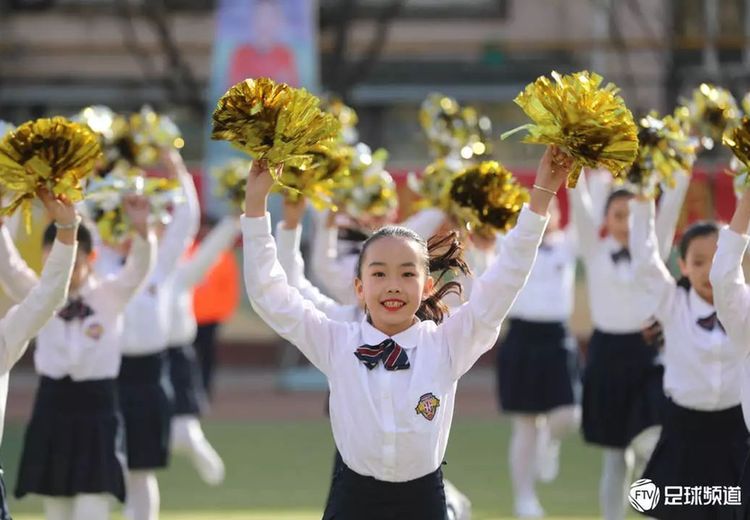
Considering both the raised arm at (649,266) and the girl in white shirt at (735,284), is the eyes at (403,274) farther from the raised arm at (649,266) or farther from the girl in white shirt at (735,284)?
the raised arm at (649,266)

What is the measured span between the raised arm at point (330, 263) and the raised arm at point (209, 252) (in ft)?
5.71

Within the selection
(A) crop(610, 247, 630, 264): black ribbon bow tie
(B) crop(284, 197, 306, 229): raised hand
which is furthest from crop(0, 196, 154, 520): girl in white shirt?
(A) crop(610, 247, 630, 264): black ribbon bow tie

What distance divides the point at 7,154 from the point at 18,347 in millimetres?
615

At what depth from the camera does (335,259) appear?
6.89 m

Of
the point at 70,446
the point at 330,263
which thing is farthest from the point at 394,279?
the point at 70,446

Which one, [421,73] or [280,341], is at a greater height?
[421,73]

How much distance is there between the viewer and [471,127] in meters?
7.68

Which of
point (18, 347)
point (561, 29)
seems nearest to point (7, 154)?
point (18, 347)

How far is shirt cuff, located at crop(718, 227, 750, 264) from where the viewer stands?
4762 millimetres

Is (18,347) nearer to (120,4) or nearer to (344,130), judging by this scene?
(344,130)

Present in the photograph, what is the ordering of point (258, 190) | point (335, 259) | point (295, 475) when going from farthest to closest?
point (295, 475) < point (335, 259) < point (258, 190)

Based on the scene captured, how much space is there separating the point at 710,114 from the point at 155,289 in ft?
9.57

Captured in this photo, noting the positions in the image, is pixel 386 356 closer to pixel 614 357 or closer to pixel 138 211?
pixel 138 211

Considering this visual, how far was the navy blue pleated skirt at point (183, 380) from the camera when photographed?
29.9 feet
